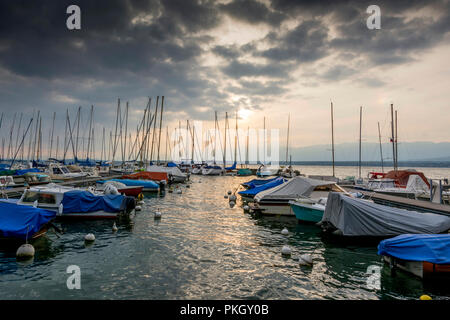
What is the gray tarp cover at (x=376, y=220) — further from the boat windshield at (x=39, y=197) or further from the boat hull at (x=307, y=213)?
the boat windshield at (x=39, y=197)

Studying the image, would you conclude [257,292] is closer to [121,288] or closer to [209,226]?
[121,288]

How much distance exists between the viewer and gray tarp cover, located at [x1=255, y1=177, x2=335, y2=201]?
20797 mm

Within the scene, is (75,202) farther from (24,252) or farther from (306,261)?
(306,261)

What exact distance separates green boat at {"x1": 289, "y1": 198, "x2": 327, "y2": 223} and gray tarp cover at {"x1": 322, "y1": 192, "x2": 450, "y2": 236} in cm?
364

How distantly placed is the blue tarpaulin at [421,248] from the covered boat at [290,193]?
10379 mm

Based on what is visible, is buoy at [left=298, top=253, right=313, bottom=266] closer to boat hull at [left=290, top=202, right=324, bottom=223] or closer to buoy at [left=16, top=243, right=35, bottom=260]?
boat hull at [left=290, top=202, right=324, bottom=223]

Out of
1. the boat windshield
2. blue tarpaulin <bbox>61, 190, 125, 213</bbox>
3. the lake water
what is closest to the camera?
the lake water

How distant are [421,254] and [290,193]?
12.0 meters

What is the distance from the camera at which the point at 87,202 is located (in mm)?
19531

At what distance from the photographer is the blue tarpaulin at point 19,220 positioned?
12.7m

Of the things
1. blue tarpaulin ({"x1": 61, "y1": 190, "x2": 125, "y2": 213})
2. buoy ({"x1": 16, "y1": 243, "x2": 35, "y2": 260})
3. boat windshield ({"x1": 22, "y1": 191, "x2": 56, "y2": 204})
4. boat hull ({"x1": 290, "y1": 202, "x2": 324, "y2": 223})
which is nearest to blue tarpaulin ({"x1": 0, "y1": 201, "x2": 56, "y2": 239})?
buoy ({"x1": 16, "y1": 243, "x2": 35, "y2": 260})

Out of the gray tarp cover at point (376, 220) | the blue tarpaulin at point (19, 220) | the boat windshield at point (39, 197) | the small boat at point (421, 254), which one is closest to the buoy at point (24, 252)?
the blue tarpaulin at point (19, 220)
